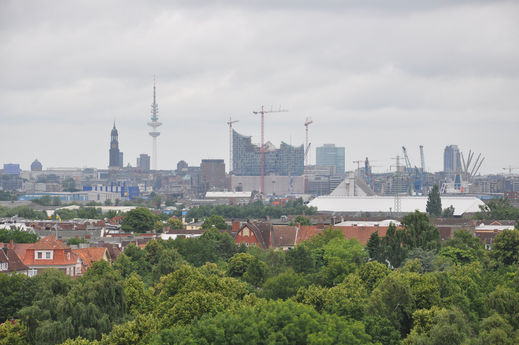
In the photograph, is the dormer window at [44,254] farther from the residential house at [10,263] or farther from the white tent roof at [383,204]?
the white tent roof at [383,204]

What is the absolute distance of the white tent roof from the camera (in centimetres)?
17538

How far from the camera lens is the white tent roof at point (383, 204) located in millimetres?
175375

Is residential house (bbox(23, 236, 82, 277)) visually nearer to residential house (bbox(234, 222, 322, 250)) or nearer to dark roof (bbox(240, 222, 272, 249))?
residential house (bbox(234, 222, 322, 250))

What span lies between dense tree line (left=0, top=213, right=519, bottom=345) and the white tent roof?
370 feet

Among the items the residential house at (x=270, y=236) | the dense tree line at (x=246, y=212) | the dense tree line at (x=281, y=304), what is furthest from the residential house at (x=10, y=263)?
the dense tree line at (x=246, y=212)

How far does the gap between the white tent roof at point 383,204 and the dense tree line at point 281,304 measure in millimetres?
112767

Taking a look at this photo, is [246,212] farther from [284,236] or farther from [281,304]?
[281,304]

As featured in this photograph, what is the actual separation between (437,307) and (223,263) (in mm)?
29390

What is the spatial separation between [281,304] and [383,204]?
493ft

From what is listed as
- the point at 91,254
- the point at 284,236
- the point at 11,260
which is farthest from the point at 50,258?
the point at 284,236

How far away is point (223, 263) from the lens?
2773 inches

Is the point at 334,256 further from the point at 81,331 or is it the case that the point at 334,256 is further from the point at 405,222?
the point at 81,331

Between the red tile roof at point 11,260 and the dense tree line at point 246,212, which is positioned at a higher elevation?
the dense tree line at point 246,212

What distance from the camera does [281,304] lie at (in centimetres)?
3716
